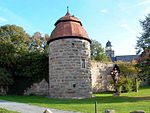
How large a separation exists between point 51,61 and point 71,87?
3227 millimetres

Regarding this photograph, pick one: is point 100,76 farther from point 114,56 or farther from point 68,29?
point 114,56

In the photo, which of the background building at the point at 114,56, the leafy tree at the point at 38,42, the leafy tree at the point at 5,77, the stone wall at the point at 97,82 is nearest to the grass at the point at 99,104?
the stone wall at the point at 97,82

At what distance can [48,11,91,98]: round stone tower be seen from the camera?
24734 millimetres

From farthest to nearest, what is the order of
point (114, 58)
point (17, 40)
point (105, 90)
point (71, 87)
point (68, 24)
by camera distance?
point (114, 58), point (105, 90), point (17, 40), point (68, 24), point (71, 87)

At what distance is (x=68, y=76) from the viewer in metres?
24.7

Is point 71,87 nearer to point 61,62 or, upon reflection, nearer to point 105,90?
point 61,62

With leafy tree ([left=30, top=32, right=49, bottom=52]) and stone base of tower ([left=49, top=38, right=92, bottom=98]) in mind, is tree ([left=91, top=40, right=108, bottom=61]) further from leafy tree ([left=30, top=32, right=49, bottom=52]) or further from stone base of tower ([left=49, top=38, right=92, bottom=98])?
stone base of tower ([left=49, top=38, right=92, bottom=98])

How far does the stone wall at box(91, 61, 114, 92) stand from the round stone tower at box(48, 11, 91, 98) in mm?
8491

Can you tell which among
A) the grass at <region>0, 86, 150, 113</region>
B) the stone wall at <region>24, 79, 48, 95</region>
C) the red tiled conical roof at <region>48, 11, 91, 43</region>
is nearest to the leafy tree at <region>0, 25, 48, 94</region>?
the stone wall at <region>24, 79, 48, 95</region>

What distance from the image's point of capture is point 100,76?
3522 centimetres

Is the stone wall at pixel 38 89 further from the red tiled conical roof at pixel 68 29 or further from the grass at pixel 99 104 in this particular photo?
the grass at pixel 99 104

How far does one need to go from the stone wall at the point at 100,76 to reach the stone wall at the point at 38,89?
21.7 ft

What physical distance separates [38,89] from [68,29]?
794 centimetres

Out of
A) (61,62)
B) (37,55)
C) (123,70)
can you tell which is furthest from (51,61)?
(123,70)
